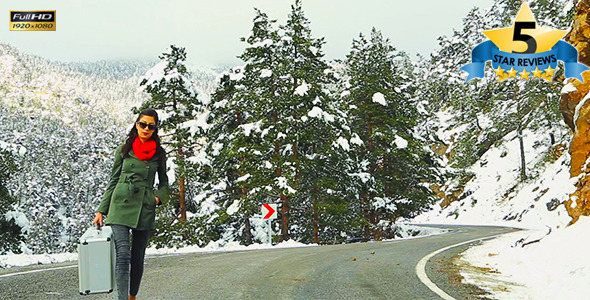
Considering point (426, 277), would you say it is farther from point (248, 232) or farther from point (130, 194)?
point (248, 232)

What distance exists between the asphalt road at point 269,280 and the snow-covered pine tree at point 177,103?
1245 centimetres

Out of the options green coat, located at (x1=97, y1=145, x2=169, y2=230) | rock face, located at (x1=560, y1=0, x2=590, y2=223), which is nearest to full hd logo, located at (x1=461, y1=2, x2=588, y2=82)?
rock face, located at (x1=560, y1=0, x2=590, y2=223)

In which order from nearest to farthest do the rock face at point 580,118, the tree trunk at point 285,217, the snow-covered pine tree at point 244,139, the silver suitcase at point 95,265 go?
the silver suitcase at point 95,265 → the rock face at point 580,118 → the snow-covered pine tree at point 244,139 → the tree trunk at point 285,217

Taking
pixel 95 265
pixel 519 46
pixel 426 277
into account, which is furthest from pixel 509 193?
pixel 95 265

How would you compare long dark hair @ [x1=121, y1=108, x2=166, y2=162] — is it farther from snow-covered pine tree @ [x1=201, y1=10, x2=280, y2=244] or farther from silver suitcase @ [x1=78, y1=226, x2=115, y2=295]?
snow-covered pine tree @ [x1=201, y1=10, x2=280, y2=244]

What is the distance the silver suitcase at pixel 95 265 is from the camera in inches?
170

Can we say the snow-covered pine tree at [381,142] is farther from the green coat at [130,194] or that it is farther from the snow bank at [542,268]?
the green coat at [130,194]

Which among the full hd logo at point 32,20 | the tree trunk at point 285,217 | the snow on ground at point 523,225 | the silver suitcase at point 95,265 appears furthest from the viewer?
the tree trunk at point 285,217

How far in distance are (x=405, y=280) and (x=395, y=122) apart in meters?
A: 17.6

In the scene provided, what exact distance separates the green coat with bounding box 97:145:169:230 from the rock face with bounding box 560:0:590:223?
33.5 ft

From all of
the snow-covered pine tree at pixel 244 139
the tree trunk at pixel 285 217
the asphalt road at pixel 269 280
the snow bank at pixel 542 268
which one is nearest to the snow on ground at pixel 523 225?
the snow bank at pixel 542 268

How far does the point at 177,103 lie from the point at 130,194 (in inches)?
753

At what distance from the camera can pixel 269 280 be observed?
6949 mm

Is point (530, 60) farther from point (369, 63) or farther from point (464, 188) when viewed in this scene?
point (464, 188)
